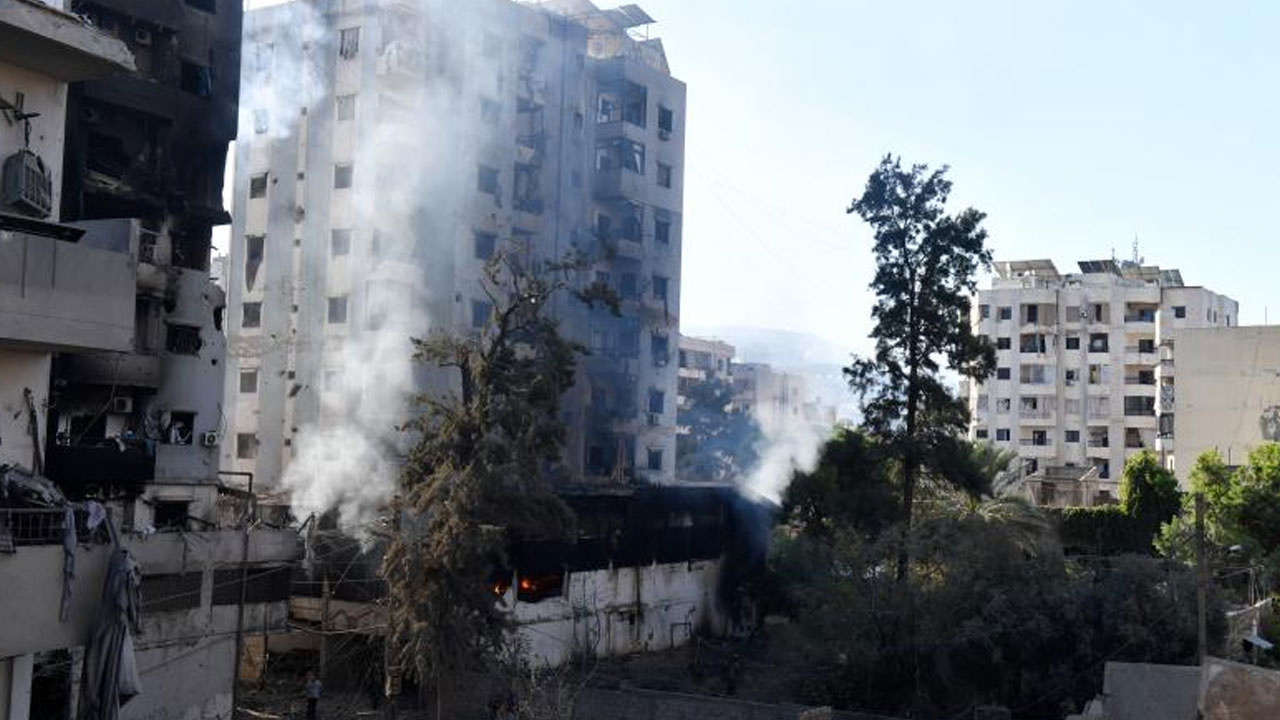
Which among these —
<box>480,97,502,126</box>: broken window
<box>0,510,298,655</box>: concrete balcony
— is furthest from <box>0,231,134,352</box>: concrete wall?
<box>480,97,502,126</box>: broken window

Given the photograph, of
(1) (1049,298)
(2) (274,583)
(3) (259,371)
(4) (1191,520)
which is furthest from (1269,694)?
(1) (1049,298)

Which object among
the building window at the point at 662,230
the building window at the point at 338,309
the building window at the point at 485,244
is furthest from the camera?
the building window at the point at 662,230

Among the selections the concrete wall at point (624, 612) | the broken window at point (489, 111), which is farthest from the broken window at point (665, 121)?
the concrete wall at point (624, 612)

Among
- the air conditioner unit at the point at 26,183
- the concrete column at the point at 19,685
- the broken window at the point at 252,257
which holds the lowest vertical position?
the concrete column at the point at 19,685

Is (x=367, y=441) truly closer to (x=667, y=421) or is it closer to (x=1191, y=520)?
(x=667, y=421)

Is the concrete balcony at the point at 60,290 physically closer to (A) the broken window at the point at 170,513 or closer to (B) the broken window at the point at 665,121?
(A) the broken window at the point at 170,513

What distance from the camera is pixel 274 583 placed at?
29.3 meters

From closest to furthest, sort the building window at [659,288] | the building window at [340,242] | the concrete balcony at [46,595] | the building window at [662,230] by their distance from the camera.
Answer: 1. the concrete balcony at [46,595]
2. the building window at [340,242]
3. the building window at [659,288]
4. the building window at [662,230]

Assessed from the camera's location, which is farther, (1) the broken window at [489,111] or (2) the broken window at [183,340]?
(1) the broken window at [489,111]

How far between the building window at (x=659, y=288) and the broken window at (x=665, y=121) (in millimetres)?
6079

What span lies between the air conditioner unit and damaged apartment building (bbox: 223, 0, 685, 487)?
24218 mm

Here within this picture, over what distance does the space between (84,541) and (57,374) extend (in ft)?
37.3

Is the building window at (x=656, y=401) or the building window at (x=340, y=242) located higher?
the building window at (x=340, y=242)

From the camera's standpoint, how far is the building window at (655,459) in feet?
176
